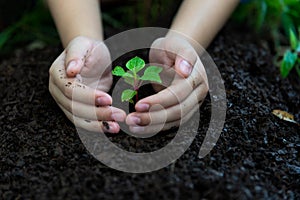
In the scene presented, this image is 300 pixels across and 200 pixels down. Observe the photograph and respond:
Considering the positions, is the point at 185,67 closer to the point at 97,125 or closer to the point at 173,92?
the point at 173,92

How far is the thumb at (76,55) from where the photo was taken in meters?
1.13

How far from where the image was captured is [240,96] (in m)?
1.31

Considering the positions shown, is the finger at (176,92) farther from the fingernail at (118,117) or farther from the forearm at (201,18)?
the forearm at (201,18)

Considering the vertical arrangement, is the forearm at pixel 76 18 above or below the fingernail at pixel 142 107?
below

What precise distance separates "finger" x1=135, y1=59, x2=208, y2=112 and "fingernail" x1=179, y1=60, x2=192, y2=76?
0.05 feet

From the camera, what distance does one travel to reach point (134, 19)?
188 centimetres

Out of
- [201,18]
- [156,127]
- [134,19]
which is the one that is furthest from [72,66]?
[134,19]

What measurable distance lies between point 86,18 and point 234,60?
0.55m

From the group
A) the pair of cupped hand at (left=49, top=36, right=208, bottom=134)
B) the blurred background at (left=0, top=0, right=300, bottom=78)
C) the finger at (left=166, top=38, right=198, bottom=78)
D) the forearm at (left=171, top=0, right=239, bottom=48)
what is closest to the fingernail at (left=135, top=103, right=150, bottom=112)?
the pair of cupped hand at (left=49, top=36, right=208, bottom=134)

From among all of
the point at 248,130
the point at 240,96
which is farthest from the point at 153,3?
the point at 248,130

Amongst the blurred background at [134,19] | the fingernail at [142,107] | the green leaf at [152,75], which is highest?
the green leaf at [152,75]

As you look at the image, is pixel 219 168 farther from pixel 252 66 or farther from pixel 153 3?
pixel 153 3

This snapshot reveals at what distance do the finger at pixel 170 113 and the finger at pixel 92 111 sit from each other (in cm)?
4

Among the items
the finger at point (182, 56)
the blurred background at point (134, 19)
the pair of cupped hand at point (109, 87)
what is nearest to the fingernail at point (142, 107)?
the pair of cupped hand at point (109, 87)
